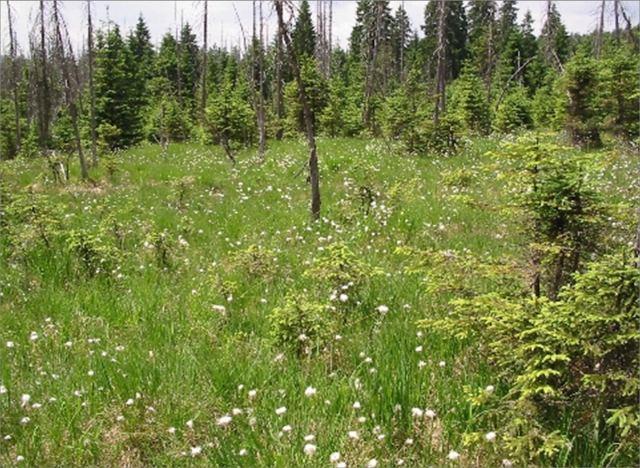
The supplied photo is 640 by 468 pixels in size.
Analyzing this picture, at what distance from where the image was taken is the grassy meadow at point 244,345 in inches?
145

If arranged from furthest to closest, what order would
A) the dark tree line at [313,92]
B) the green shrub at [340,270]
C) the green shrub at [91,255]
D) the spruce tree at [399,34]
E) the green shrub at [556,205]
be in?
the spruce tree at [399,34]
the dark tree line at [313,92]
the green shrub at [91,255]
the green shrub at [340,270]
the green shrub at [556,205]

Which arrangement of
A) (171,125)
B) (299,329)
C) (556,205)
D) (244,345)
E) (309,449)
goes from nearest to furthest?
(309,449) → (556,205) → (299,329) → (244,345) → (171,125)

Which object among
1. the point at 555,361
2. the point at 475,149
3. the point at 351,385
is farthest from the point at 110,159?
the point at 555,361

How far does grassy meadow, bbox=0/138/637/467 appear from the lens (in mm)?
3674

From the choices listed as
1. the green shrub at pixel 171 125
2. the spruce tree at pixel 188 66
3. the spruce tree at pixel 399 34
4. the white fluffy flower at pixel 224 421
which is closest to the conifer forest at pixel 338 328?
the white fluffy flower at pixel 224 421

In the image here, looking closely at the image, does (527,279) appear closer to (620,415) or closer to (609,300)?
(609,300)

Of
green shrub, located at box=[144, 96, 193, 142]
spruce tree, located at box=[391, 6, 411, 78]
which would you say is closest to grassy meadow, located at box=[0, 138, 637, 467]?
green shrub, located at box=[144, 96, 193, 142]

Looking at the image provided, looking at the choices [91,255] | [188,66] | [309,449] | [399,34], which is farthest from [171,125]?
[399,34]

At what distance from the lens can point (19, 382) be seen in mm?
4770

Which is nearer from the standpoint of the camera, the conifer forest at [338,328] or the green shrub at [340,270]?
the conifer forest at [338,328]

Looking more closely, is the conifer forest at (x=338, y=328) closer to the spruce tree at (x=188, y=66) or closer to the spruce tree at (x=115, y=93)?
the spruce tree at (x=115, y=93)

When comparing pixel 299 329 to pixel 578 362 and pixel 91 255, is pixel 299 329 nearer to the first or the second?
pixel 578 362

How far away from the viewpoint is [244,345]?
5336 mm

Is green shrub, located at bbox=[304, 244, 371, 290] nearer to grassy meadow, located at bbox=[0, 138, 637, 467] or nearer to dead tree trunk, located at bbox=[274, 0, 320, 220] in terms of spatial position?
grassy meadow, located at bbox=[0, 138, 637, 467]
